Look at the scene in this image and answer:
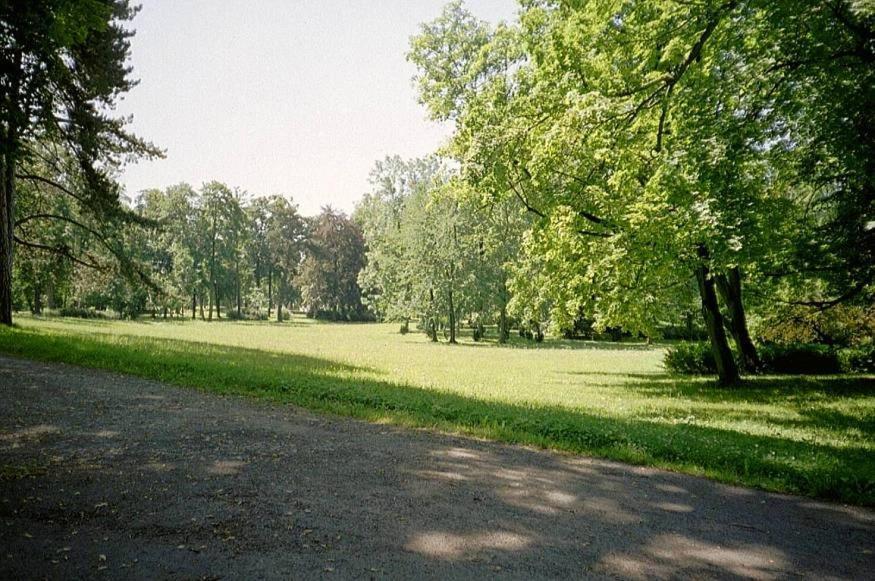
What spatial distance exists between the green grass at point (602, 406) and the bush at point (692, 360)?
2247 millimetres

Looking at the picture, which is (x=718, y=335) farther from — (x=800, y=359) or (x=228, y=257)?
(x=228, y=257)

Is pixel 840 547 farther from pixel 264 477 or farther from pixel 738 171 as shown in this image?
pixel 738 171

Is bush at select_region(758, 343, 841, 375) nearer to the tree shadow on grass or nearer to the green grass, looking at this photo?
the tree shadow on grass

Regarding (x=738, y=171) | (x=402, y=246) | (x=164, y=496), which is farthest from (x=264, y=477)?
(x=402, y=246)

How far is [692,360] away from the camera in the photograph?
22.3m

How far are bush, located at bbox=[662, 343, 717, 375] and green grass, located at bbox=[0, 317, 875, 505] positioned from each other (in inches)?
88.5

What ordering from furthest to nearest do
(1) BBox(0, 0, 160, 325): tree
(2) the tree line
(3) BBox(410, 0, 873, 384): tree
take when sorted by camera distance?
1. (2) the tree line
2. (1) BBox(0, 0, 160, 325): tree
3. (3) BBox(410, 0, 873, 384): tree

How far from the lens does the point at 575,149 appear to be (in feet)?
38.4

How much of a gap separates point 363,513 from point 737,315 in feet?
69.4

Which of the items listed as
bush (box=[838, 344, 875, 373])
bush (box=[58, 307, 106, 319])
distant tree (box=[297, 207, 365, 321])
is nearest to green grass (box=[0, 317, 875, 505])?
bush (box=[838, 344, 875, 373])

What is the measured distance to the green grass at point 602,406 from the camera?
754cm

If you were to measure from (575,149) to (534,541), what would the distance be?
9549 mm

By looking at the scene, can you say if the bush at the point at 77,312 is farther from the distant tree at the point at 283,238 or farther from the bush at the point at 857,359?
the bush at the point at 857,359

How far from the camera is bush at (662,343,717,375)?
21.9 metres
